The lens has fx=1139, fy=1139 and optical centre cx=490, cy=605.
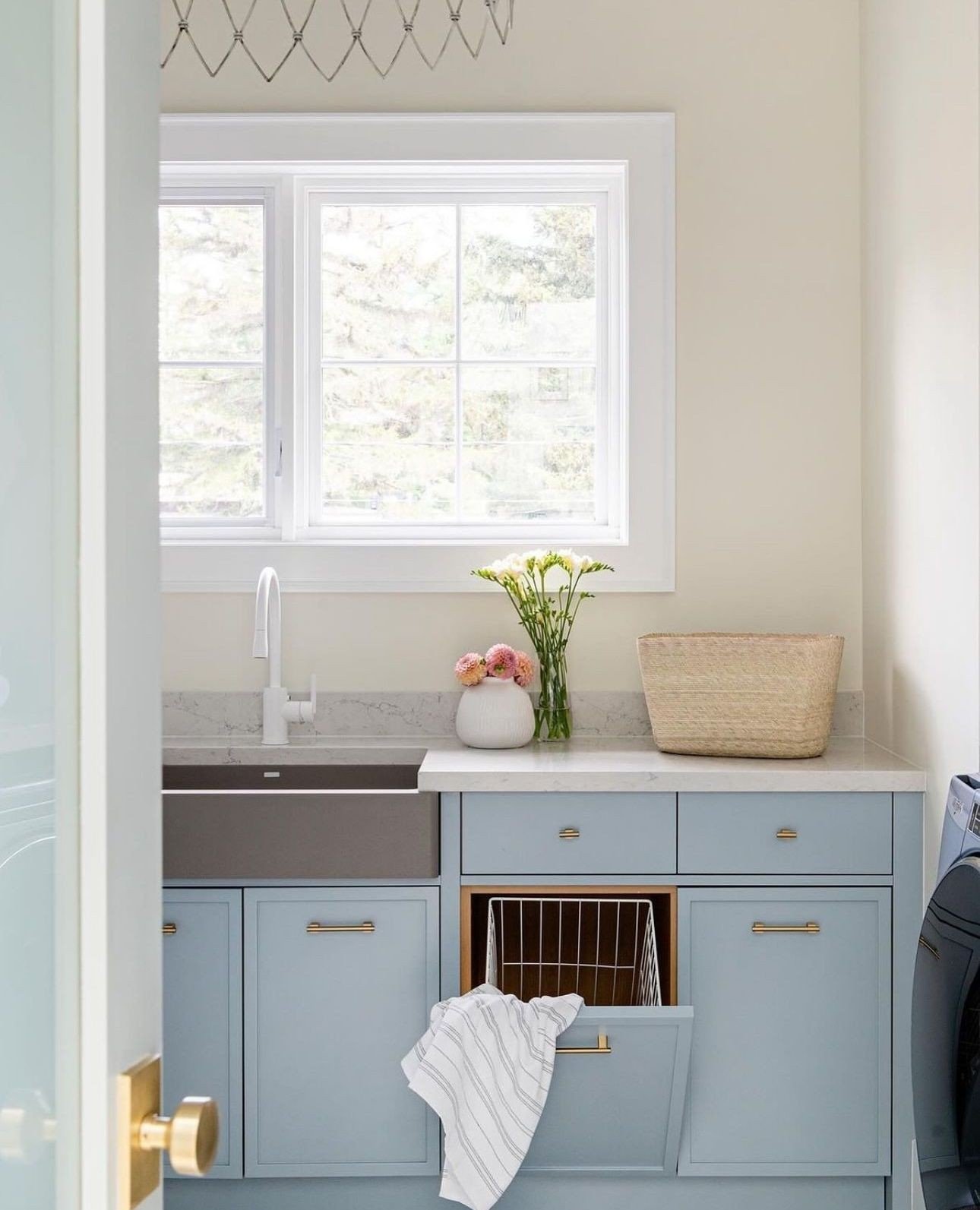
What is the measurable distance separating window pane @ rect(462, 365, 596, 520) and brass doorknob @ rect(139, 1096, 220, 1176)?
221 centimetres

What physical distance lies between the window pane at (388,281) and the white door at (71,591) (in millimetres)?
2164

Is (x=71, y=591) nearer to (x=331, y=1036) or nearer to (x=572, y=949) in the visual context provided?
(x=331, y=1036)

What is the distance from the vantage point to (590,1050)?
1.98 m

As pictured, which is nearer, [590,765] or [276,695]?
[590,765]

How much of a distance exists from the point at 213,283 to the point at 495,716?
1.28 m

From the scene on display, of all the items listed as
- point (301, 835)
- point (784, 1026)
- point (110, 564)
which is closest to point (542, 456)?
point (301, 835)

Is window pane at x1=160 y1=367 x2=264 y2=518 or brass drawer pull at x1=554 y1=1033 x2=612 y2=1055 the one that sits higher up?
window pane at x1=160 y1=367 x2=264 y2=518

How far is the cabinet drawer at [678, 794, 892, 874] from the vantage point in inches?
86.6

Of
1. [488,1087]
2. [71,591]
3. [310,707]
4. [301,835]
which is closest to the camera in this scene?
[71,591]

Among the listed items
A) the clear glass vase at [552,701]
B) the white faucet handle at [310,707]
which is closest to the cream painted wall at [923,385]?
the clear glass vase at [552,701]

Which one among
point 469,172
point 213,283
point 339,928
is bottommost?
point 339,928

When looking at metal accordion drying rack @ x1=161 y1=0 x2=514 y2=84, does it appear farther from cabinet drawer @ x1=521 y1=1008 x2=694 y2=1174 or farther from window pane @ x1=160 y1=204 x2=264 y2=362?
cabinet drawer @ x1=521 y1=1008 x2=694 y2=1174

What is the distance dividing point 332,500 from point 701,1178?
1705mm

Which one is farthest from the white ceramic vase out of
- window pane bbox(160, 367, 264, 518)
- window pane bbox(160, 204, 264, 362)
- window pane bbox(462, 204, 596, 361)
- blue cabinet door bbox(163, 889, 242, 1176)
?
window pane bbox(160, 204, 264, 362)
